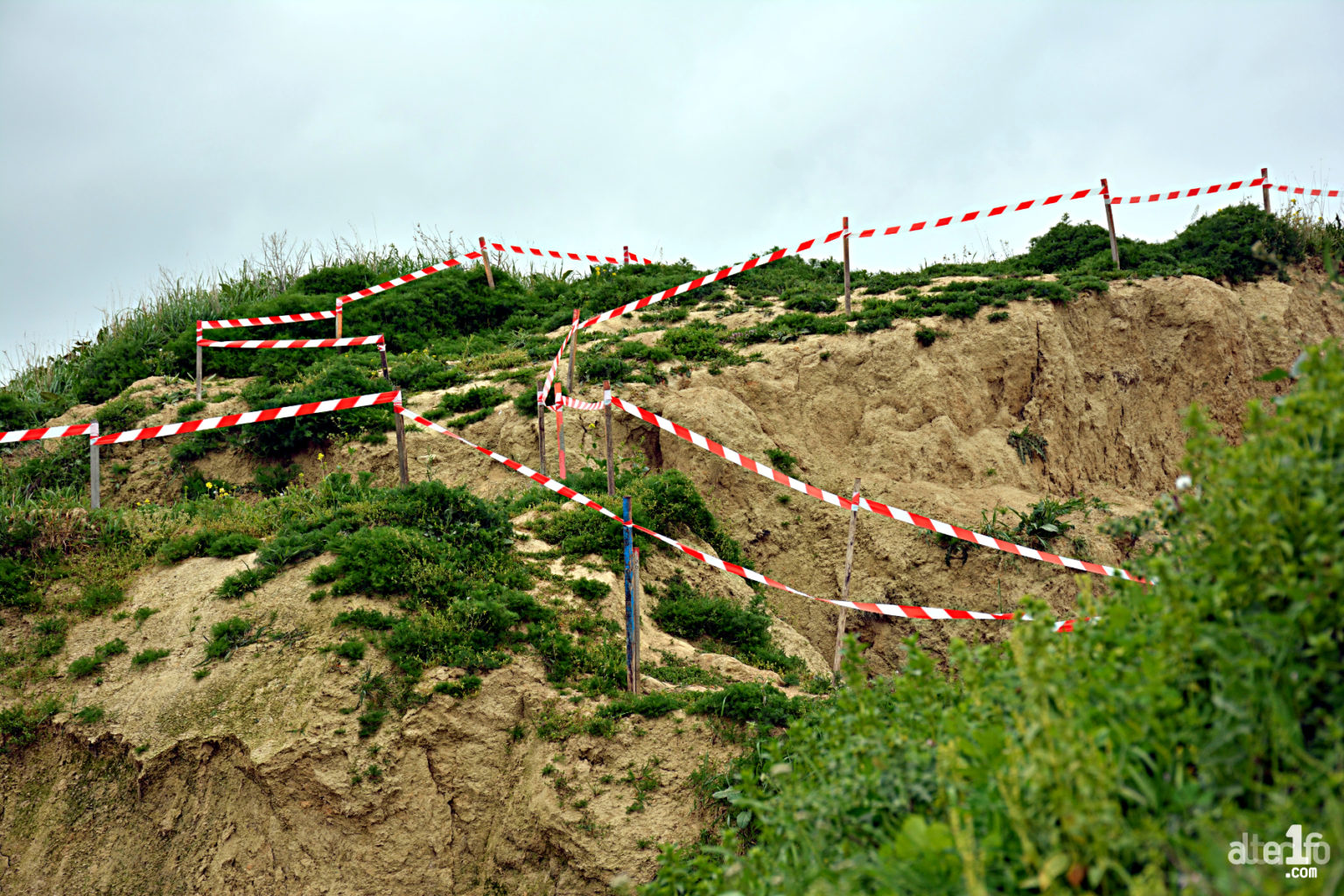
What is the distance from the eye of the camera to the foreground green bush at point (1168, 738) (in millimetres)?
2148

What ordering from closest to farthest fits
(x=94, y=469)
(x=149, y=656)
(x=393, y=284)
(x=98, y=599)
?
1. (x=149, y=656)
2. (x=98, y=599)
3. (x=94, y=469)
4. (x=393, y=284)

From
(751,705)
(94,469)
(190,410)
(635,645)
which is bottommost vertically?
(751,705)

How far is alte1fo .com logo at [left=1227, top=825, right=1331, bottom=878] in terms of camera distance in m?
2.16

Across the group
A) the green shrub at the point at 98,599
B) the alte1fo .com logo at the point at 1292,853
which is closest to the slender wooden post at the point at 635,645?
the green shrub at the point at 98,599

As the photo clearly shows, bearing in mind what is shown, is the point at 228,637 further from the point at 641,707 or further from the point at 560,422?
the point at 560,422

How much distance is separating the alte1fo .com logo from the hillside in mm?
1018

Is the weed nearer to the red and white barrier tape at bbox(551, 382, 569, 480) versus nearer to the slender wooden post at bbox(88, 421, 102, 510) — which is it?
the red and white barrier tape at bbox(551, 382, 569, 480)

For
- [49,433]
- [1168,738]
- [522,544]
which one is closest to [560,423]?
[522,544]

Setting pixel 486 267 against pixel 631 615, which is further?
pixel 486 267

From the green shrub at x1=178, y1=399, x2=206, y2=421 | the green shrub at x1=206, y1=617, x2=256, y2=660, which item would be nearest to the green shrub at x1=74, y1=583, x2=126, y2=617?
the green shrub at x1=206, y1=617, x2=256, y2=660

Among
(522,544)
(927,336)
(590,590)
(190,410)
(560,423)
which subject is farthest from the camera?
(190,410)

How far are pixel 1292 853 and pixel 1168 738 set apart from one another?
0.37m

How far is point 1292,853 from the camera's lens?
218 cm

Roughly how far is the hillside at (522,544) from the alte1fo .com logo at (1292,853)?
1018mm
